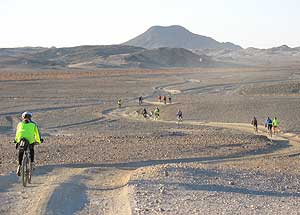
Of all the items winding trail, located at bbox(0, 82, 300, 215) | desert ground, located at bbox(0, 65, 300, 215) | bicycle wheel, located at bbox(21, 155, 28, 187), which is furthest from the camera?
bicycle wheel, located at bbox(21, 155, 28, 187)

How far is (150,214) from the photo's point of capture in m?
9.70

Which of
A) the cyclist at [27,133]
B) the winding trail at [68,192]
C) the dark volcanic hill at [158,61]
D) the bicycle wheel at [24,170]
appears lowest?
the dark volcanic hill at [158,61]

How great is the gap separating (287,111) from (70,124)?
1471 cm

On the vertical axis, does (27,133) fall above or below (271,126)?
above

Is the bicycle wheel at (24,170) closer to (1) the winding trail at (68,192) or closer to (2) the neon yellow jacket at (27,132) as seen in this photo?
(1) the winding trail at (68,192)

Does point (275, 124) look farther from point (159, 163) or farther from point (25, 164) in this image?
point (25, 164)

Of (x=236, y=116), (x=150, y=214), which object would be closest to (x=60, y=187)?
(x=150, y=214)

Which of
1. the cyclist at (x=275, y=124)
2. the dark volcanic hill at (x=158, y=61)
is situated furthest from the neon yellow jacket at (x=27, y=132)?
the dark volcanic hill at (x=158, y=61)

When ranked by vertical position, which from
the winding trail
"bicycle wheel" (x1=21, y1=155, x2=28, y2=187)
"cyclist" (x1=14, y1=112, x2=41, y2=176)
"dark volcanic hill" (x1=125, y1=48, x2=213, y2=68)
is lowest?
"dark volcanic hill" (x1=125, y1=48, x2=213, y2=68)

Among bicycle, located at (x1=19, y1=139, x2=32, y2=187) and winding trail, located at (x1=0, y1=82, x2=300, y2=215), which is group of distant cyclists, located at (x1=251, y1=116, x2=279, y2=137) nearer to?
winding trail, located at (x1=0, y1=82, x2=300, y2=215)

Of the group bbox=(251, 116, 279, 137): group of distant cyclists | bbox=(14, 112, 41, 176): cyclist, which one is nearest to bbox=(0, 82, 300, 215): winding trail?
bbox=(14, 112, 41, 176): cyclist

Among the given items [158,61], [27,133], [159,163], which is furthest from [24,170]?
[158,61]

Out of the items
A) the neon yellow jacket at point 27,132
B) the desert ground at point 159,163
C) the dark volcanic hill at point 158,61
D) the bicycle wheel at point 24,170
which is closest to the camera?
the desert ground at point 159,163

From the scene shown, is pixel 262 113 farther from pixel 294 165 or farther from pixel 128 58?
pixel 128 58
